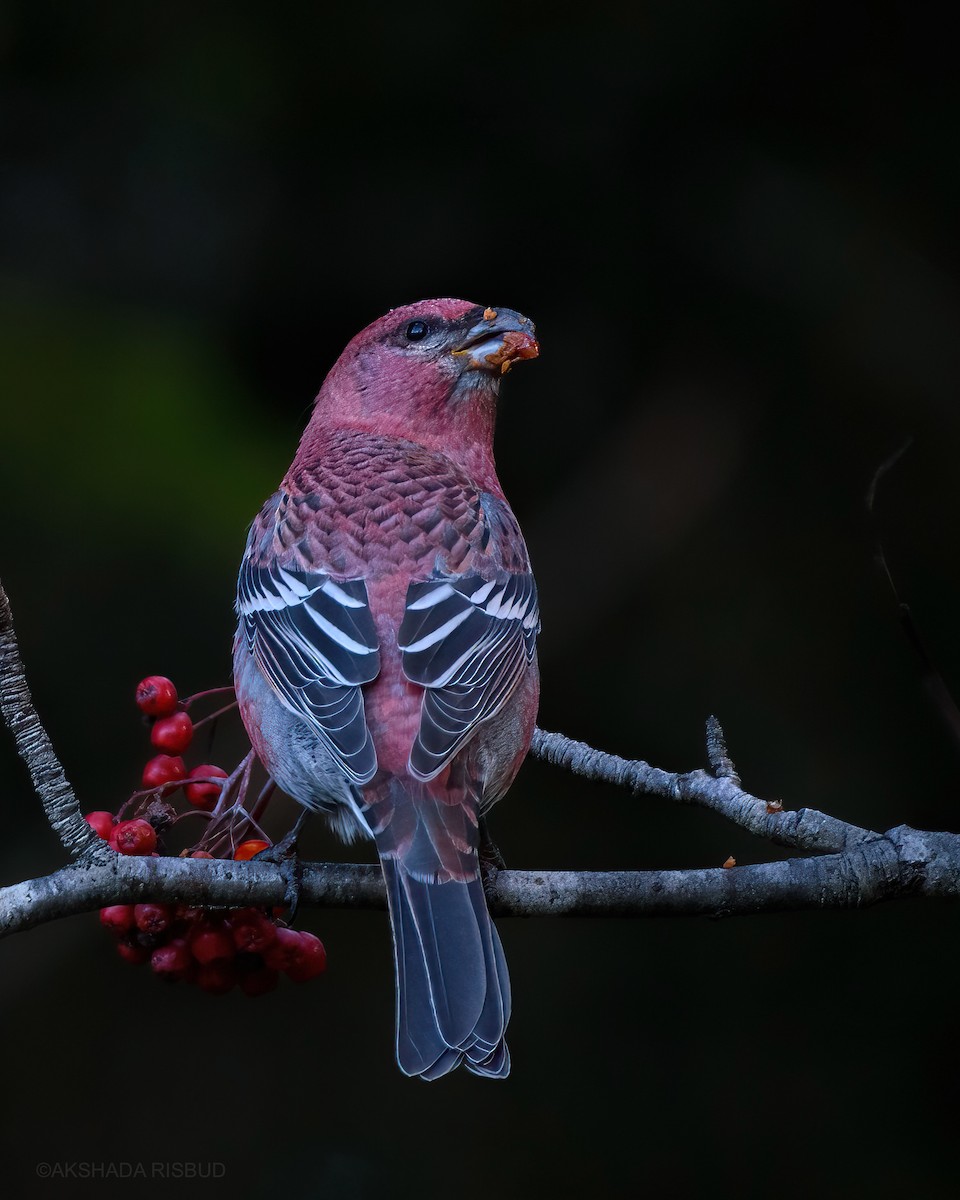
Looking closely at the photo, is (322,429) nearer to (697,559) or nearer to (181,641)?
(181,641)

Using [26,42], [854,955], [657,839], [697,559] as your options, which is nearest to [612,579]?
[697,559]

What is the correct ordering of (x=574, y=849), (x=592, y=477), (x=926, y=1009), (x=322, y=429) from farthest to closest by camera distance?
1. (x=592, y=477)
2. (x=574, y=849)
3. (x=926, y=1009)
4. (x=322, y=429)

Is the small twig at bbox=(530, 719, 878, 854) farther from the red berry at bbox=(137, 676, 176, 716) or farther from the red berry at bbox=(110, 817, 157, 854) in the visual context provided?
the red berry at bbox=(110, 817, 157, 854)

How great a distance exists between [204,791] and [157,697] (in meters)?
0.19

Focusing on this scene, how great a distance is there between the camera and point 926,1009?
424 centimetres

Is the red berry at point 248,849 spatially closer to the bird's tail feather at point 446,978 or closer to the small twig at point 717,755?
the bird's tail feather at point 446,978

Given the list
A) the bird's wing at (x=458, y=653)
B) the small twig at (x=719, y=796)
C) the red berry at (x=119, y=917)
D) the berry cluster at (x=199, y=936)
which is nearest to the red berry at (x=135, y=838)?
the berry cluster at (x=199, y=936)

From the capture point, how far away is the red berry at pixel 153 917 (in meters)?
2.33

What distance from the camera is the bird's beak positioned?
3301 millimetres

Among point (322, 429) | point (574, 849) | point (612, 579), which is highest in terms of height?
point (322, 429)

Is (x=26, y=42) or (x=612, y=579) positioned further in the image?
(x=612, y=579)

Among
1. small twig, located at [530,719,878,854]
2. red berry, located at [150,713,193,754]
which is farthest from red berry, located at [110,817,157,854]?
small twig, located at [530,719,878,854]

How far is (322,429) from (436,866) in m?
1.60

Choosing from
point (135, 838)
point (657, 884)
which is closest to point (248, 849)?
point (135, 838)
